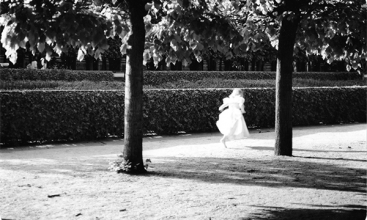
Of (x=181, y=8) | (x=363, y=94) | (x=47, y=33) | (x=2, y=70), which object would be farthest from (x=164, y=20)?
(x=2, y=70)

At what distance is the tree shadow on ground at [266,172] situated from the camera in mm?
8422

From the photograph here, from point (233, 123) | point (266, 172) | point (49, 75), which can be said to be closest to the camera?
point (266, 172)

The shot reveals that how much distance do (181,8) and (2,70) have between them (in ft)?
76.9

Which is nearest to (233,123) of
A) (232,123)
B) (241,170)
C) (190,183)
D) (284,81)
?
(232,123)

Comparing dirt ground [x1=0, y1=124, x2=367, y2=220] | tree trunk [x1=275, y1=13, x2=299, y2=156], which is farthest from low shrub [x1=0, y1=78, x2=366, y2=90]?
tree trunk [x1=275, y1=13, x2=299, y2=156]

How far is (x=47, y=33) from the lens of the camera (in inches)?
244

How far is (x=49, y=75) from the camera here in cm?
3083

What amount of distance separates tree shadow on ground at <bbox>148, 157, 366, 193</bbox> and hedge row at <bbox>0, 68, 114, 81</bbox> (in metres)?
21.0

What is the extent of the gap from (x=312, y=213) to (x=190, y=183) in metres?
2.31

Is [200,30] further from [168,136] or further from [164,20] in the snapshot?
[168,136]

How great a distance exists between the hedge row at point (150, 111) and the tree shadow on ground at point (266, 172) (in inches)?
143

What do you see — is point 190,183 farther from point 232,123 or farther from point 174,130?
point 174,130

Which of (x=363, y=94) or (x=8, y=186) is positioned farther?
(x=363, y=94)

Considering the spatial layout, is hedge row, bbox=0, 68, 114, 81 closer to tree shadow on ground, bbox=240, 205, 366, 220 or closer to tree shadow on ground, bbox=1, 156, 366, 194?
tree shadow on ground, bbox=1, 156, 366, 194
